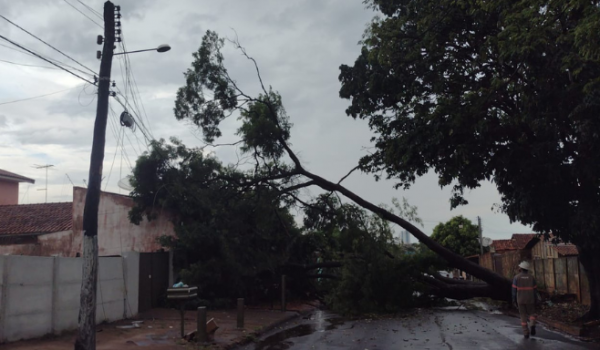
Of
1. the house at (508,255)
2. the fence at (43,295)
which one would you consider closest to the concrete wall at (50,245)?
the fence at (43,295)

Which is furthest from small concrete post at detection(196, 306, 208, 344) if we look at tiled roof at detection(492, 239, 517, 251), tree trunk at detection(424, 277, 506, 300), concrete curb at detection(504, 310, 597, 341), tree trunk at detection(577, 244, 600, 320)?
tiled roof at detection(492, 239, 517, 251)

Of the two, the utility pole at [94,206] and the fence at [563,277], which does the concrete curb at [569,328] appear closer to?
the fence at [563,277]

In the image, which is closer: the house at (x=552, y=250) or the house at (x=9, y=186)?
the house at (x=9, y=186)

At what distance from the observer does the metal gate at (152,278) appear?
19.5 m

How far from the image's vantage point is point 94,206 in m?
10.6

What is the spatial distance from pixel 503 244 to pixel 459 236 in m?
5.36

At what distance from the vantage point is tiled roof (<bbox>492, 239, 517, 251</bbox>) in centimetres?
5591

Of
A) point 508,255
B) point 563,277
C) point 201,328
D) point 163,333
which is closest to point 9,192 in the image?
point 163,333

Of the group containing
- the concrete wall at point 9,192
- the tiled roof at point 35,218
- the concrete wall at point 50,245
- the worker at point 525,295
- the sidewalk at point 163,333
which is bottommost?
the sidewalk at point 163,333

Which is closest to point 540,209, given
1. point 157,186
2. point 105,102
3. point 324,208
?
point 324,208

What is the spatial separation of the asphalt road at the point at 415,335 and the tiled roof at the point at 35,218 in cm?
1533

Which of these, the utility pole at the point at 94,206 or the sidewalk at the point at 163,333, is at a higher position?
the utility pole at the point at 94,206

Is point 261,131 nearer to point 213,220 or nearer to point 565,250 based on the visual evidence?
point 213,220

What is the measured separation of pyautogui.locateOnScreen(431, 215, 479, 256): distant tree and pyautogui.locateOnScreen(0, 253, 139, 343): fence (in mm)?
49944
